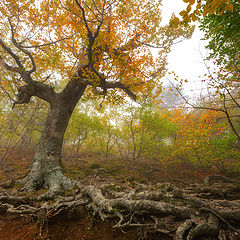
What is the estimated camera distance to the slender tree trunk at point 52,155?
17.2 feet

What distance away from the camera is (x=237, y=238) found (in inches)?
85.4

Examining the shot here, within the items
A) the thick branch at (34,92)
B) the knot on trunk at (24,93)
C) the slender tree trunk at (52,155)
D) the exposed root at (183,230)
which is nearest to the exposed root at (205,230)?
the exposed root at (183,230)

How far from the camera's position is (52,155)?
19.3 ft

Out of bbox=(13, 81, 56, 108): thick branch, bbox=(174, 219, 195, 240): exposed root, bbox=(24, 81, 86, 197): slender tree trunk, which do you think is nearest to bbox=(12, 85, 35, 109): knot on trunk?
bbox=(13, 81, 56, 108): thick branch

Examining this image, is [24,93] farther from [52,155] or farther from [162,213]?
[162,213]

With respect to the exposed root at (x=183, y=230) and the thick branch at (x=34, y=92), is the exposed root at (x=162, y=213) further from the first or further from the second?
the thick branch at (x=34, y=92)

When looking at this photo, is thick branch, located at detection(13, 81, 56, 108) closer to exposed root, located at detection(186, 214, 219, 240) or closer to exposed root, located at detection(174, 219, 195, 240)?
exposed root, located at detection(174, 219, 195, 240)

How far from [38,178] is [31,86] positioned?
4699 millimetres

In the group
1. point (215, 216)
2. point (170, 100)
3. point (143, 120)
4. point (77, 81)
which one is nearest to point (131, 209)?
point (215, 216)

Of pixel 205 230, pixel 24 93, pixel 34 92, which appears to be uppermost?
pixel 34 92

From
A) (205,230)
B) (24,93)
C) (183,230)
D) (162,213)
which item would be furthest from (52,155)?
(205,230)

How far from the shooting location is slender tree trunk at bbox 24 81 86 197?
17.2 feet

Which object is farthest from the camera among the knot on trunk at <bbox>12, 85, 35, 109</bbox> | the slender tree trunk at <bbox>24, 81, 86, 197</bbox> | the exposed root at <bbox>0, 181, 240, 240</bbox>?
the knot on trunk at <bbox>12, 85, 35, 109</bbox>

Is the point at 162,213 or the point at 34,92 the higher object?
the point at 34,92
